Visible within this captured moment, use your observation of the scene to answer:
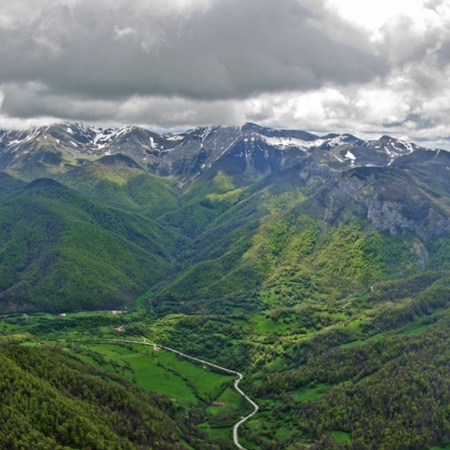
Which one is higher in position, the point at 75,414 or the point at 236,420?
the point at 75,414

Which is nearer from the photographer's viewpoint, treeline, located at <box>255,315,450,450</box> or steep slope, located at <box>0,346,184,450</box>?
steep slope, located at <box>0,346,184,450</box>

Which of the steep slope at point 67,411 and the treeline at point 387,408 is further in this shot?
the treeline at point 387,408

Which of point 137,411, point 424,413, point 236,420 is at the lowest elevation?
point 236,420

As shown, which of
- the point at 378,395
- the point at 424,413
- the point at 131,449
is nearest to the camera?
the point at 131,449

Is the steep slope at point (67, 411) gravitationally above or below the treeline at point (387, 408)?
above

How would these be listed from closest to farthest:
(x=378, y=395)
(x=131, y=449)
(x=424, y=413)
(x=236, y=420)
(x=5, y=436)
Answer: (x=5, y=436) < (x=131, y=449) < (x=424, y=413) < (x=378, y=395) < (x=236, y=420)

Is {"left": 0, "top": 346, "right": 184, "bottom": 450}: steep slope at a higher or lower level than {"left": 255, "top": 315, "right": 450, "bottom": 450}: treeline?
higher

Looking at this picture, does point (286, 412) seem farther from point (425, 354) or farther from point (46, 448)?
point (46, 448)

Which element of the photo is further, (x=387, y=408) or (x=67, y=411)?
(x=387, y=408)

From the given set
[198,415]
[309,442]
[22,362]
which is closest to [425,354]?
[309,442]

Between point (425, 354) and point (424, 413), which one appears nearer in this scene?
point (424, 413)

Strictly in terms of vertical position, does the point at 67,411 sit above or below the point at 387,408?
above
